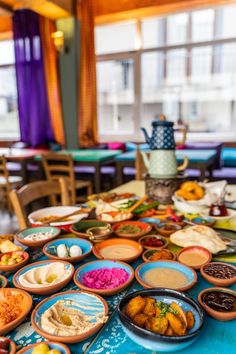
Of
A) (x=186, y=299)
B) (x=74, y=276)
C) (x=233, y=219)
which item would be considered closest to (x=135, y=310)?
(x=186, y=299)

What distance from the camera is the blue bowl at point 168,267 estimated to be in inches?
31.1

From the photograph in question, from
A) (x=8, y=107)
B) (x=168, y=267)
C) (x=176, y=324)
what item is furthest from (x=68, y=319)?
(x=8, y=107)

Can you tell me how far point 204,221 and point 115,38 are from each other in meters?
5.13

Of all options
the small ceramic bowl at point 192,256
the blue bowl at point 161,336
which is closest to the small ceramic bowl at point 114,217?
the small ceramic bowl at point 192,256

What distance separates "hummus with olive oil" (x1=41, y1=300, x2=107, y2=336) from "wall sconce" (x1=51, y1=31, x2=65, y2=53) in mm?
4946

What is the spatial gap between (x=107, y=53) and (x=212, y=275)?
5496 millimetres

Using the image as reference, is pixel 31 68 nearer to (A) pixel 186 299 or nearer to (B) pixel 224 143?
(B) pixel 224 143

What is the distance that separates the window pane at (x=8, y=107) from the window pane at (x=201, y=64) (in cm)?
391

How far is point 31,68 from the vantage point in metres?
5.53

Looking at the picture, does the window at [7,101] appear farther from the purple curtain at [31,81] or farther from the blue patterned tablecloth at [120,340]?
the blue patterned tablecloth at [120,340]

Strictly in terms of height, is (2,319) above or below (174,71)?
below

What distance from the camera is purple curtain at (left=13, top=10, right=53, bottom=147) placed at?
17.8 feet

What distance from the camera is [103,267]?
0.89 metres

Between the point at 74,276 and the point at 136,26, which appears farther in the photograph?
the point at 136,26
